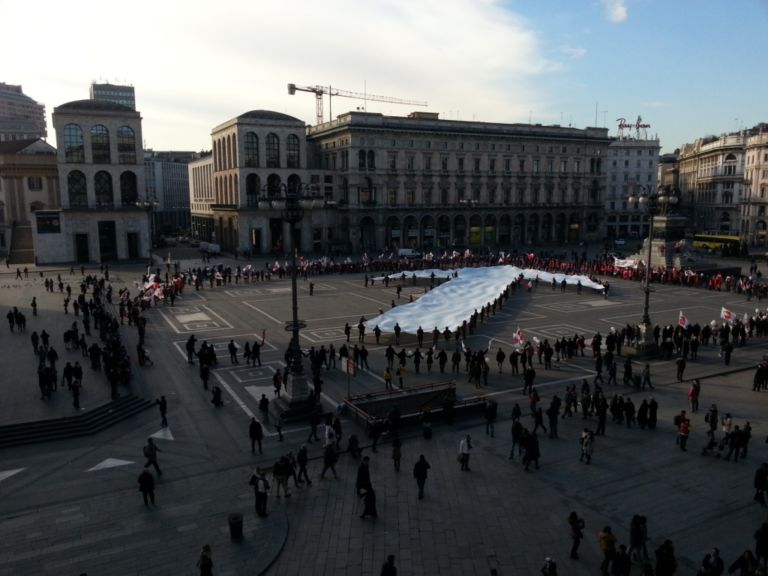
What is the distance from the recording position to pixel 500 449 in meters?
18.8

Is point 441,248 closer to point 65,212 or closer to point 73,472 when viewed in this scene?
point 65,212

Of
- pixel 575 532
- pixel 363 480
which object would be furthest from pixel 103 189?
pixel 575 532

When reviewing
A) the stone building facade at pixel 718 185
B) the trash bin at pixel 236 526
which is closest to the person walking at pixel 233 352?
the trash bin at pixel 236 526

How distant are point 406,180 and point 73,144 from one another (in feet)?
136

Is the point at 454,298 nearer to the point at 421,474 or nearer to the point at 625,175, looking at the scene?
the point at 421,474

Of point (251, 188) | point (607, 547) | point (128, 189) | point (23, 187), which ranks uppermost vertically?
point (23, 187)

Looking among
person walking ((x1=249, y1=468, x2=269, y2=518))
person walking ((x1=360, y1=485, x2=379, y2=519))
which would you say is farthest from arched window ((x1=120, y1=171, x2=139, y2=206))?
person walking ((x1=360, y1=485, x2=379, y2=519))

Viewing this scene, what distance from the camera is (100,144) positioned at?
70.2 meters

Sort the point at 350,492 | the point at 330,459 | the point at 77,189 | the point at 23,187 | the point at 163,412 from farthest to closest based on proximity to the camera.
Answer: the point at 23,187, the point at 77,189, the point at 163,412, the point at 330,459, the point at 350,492

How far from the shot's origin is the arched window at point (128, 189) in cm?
7288

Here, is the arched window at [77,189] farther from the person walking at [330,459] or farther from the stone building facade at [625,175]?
the stone building facade at [625,175]

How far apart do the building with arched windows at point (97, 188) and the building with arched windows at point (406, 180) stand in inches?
500

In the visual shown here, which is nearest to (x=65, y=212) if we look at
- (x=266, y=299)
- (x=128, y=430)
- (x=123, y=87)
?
(x=266, y=299)

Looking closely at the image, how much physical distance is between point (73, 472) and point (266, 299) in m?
30.0
